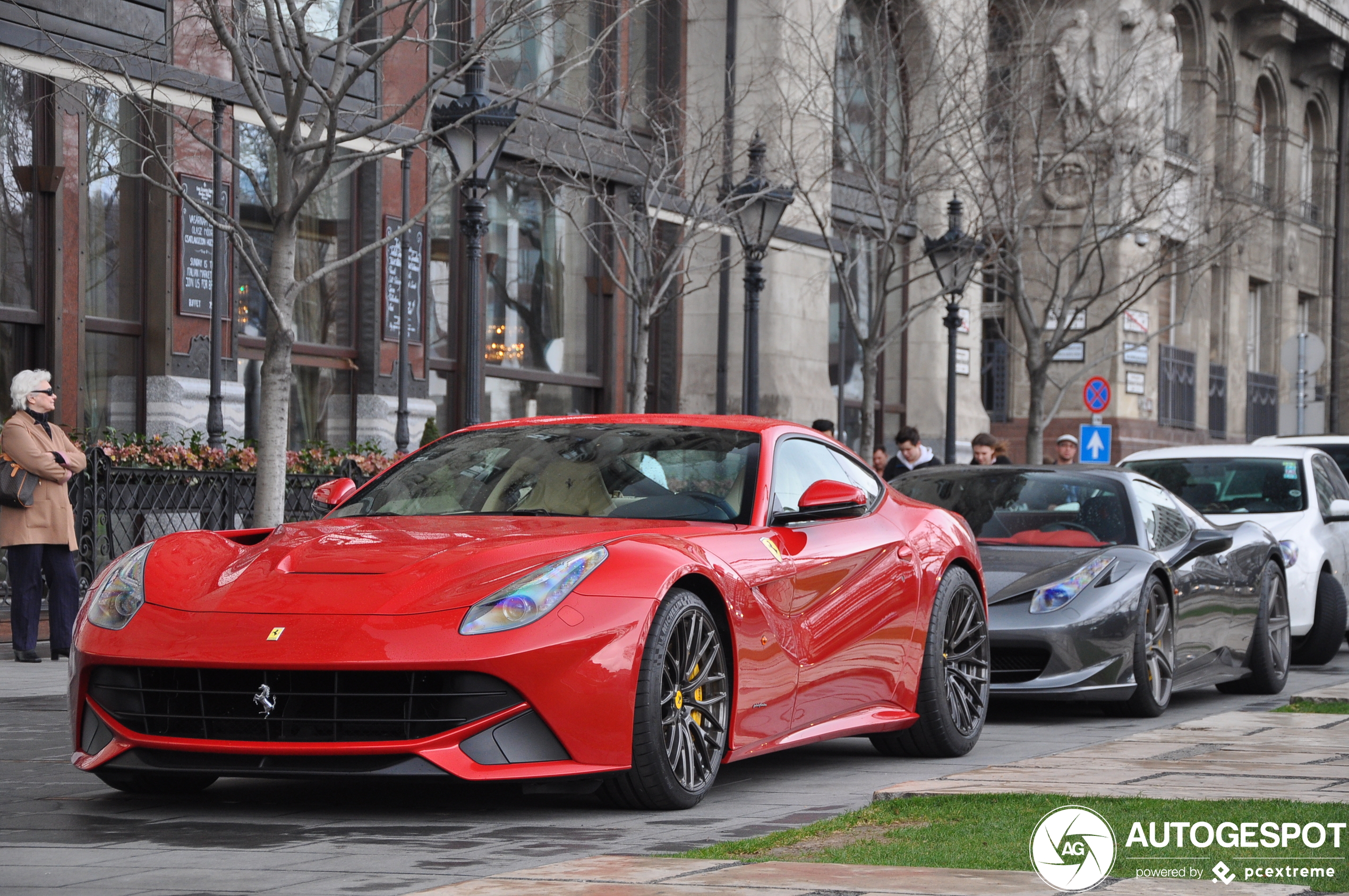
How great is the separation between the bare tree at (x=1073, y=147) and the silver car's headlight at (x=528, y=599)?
671 inches

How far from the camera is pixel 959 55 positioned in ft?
76.4

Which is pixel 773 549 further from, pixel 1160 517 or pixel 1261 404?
pixel 1261 404

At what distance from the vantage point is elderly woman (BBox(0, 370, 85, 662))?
12.4 metres

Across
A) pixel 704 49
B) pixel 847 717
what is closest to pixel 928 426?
pixel 704 49

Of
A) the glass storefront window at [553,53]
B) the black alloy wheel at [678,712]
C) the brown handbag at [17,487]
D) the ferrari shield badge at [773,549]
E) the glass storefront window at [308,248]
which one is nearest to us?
the black alloy wheel at [678,712]

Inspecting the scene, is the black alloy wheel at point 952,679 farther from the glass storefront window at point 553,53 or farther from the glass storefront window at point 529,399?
the glass storefront window at point 529,399

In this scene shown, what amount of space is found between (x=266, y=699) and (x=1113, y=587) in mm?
5460

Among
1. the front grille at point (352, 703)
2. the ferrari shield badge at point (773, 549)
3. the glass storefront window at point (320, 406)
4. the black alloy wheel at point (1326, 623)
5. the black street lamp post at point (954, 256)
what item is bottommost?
the black alloy wheel at point (1326, 623)

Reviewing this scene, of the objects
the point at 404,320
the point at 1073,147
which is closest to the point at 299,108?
the point at 404,320

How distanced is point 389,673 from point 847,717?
91.9 inches

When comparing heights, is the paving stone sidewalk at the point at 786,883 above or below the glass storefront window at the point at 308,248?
below

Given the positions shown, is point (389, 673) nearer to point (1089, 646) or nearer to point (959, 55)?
point (1089, 646)

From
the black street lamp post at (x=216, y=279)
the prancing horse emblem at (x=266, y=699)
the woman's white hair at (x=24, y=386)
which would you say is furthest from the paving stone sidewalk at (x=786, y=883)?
the black street lamp post at (x=216, y=279)

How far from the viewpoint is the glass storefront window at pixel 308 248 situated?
18375 mm
